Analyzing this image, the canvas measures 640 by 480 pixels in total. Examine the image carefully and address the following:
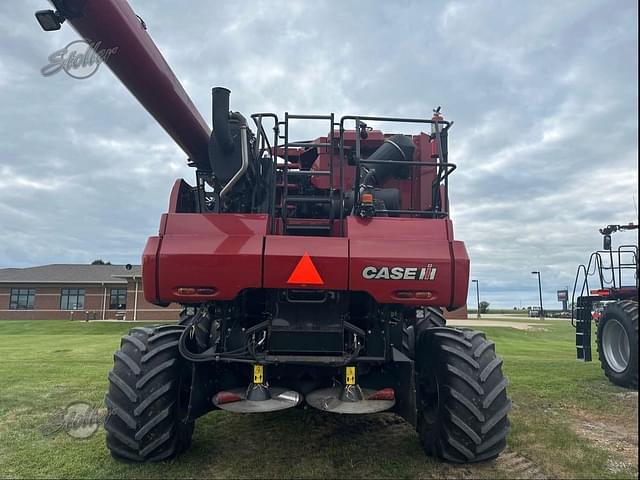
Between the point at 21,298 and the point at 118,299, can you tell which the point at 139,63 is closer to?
the point at 118,299

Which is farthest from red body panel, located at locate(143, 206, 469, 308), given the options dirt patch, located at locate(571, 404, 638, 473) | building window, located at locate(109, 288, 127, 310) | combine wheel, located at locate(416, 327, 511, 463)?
building window, located at locate(109, 288, 127, 310)

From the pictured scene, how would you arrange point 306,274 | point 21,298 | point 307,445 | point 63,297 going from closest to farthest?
point 306,274
point 307,445
point 63,297
point 21,298

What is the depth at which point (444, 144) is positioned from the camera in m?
4.79

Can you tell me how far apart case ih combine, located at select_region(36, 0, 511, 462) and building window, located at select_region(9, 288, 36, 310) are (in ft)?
138

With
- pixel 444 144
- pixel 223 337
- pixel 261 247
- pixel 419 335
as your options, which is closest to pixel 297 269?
pixel 261 247

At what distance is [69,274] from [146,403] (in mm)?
42641

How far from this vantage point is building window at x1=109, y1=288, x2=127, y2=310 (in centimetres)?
3962

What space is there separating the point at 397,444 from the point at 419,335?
1059mm

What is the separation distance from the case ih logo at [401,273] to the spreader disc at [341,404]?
1.00m

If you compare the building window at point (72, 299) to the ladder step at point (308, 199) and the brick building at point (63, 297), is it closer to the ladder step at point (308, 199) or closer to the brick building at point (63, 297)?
the brick building at point (63, 297)

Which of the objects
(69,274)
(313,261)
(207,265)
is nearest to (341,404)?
(313,261)

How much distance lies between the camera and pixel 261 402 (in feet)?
12.6

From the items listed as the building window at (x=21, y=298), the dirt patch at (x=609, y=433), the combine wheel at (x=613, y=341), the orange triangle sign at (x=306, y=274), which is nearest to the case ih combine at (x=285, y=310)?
the orange triangle sign at (x=306, y=274)

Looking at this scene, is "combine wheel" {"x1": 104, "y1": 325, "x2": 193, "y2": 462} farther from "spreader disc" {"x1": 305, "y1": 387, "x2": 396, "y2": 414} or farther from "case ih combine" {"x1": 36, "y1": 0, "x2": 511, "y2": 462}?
"spreader disc" {"x1": 305, "y1": 387, "x2": 396, "y2": 414}
